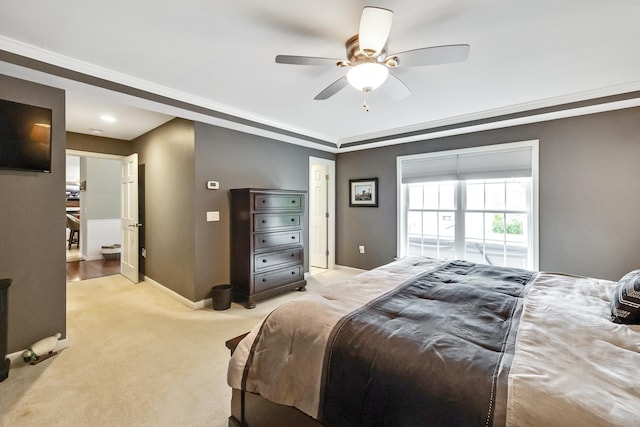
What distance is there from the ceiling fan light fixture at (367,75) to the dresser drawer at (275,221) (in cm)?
217

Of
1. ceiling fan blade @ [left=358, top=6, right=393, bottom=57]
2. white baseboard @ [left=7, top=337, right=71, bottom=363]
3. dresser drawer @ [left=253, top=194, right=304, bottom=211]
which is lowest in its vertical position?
white baseboard @ [left=7, top=337, right=71, bottom=363]

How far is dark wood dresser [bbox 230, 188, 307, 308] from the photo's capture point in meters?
3.53

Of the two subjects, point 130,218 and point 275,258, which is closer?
point 275,258

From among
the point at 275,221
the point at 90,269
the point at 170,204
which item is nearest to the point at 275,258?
the point at 275,221

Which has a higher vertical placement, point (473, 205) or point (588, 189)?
point (588, 189)

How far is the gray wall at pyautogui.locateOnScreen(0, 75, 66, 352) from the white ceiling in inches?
7.7

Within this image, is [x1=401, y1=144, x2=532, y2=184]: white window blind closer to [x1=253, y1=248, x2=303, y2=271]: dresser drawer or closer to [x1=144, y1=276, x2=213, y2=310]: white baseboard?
[x1=253, y1=248, x2=303, y2=271]: dresser drawer

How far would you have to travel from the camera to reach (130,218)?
455 centimetres

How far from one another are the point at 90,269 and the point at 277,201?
447 centimetres

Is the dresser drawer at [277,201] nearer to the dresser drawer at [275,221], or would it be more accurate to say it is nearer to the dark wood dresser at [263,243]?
the dark wood dresser at [263,243]

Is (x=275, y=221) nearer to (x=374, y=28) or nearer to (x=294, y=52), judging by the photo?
(x=294, y=52)

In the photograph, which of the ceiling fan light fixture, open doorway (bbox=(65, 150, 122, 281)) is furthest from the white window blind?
open doorway (bbox=(65, 150, 122, 281))

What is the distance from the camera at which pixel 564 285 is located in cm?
188

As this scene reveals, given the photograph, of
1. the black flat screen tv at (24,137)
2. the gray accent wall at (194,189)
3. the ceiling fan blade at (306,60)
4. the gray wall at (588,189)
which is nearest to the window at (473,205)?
the gray wall at (588,189)
